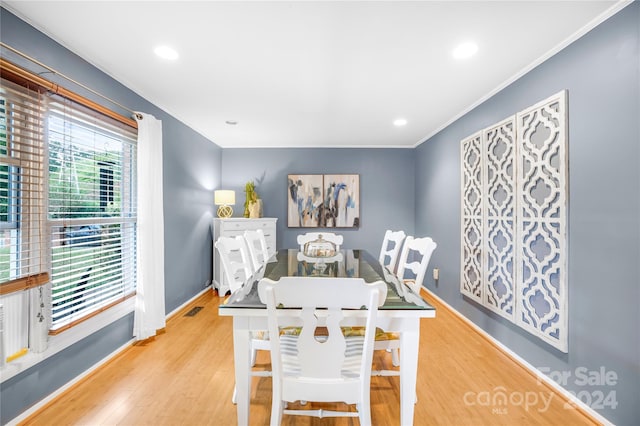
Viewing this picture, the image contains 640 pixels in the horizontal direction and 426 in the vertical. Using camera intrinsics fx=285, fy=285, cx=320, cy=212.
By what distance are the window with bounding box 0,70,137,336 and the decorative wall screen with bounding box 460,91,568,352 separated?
339 cm

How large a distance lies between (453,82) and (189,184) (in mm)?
3334

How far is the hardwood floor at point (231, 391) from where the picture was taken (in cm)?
172

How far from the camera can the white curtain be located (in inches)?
104

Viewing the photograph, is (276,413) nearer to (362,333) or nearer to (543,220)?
(362,333)

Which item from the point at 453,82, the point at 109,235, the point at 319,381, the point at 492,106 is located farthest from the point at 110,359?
the point at 492,106

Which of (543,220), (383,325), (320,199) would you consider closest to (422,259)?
(383,325)

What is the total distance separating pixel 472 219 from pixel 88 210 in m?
3.57

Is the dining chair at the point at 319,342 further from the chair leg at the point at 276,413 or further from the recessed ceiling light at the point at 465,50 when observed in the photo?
the recessed ceiling light at the point at 465,50

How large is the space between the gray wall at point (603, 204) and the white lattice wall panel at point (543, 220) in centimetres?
6

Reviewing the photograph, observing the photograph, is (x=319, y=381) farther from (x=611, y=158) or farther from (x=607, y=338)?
(x=611, y=158)

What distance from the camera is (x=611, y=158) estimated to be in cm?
165

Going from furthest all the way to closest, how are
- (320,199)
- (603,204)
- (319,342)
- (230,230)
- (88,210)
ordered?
(320,199) → (230,230) → (88,210) → (603,204) → (319,342)

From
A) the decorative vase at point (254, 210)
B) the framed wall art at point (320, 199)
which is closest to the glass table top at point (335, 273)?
the decorative vase at point (254, 210)

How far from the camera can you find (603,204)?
1693 mm
